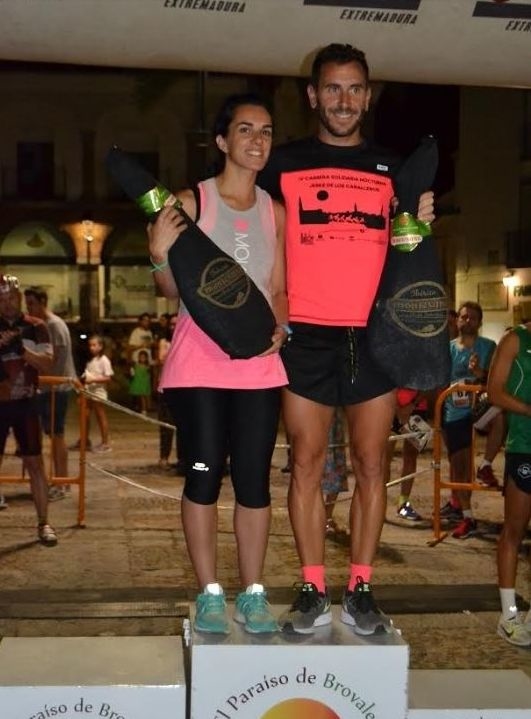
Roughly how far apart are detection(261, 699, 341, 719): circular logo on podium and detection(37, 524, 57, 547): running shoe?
4318 millimetres

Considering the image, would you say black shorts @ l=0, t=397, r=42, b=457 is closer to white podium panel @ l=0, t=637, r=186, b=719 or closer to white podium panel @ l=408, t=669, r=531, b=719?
white podium panel @ l=0, t=637, r=186, b=719

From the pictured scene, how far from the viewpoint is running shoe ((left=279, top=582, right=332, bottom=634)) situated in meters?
3.48

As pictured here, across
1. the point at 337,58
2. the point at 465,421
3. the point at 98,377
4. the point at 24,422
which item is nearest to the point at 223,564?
the point at 24,422

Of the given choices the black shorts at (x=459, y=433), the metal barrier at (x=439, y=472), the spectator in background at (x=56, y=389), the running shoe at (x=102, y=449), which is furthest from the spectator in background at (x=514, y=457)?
the running shoe at (x=102, y=449)

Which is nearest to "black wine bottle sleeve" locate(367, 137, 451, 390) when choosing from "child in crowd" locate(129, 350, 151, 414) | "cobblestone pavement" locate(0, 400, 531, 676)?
"cobblestone pavement" locate(0, 400, 531, 676)

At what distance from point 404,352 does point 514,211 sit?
839 inches

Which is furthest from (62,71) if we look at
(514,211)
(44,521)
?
(44,521)

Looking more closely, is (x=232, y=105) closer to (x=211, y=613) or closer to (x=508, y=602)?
(x=211, y=613)

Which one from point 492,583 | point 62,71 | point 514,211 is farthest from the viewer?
point 62,71

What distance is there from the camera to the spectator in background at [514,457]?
499 centimetres

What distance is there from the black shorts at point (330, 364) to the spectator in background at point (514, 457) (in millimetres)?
1445

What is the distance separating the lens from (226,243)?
12.0ft

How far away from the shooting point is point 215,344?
144 inches

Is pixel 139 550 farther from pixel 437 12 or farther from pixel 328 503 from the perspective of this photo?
pixel 437 12
